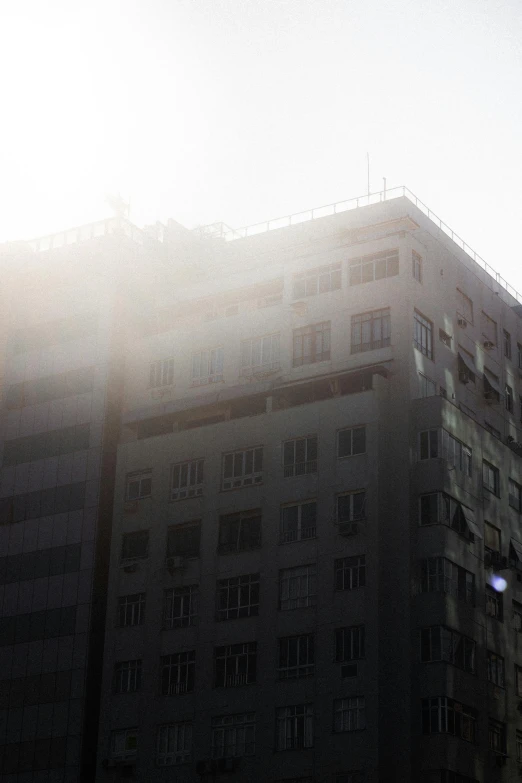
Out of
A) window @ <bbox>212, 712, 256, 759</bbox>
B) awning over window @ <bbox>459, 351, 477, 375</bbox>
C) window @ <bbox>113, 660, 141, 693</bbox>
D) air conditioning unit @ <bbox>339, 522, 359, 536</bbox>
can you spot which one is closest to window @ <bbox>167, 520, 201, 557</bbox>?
window @ <bbox>113, 660, 141, 693</bbox>

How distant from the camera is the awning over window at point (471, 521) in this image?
6050cm

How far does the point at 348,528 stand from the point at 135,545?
1313 centimetres

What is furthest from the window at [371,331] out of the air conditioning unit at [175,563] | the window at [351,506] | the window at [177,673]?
the window at [177,673]

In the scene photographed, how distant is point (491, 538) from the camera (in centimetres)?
6356

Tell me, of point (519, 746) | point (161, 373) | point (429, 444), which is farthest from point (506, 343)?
point (519, 746)

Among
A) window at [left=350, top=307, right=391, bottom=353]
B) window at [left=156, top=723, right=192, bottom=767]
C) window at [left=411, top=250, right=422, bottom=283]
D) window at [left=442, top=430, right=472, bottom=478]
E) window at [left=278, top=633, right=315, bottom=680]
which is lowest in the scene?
window at [left=156, top=723, right=192, bottom=767]

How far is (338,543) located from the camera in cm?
5941

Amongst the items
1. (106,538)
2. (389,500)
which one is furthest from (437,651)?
(106,538)

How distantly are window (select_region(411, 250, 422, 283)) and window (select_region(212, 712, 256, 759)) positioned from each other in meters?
24.4

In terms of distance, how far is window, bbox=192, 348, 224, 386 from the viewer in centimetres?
6947

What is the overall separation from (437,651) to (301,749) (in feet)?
25.6

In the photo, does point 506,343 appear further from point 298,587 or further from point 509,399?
point 298,587

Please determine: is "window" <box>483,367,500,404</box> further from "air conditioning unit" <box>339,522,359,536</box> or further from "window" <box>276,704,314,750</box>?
"window" <box>276,704,314,750</box>

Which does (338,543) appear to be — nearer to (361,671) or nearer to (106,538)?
(361,671)
